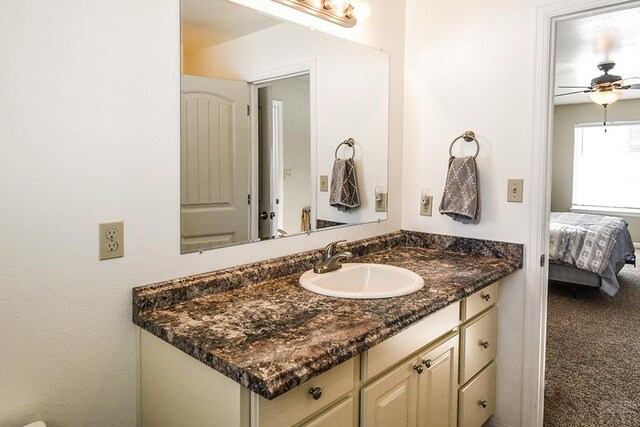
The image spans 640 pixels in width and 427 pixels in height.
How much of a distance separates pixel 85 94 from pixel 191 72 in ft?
1.09

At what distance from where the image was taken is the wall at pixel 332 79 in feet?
4.93

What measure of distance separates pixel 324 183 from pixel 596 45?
312 centimetres

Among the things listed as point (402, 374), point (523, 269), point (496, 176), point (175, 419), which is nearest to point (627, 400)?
point (523, 269)

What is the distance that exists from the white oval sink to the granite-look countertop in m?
0.06

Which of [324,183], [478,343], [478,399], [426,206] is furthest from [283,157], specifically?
[478,399]

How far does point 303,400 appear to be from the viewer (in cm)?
98

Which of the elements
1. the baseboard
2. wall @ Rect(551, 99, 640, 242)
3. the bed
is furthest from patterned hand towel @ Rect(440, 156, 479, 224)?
wall @ Rect(551, 99, 640, 242)

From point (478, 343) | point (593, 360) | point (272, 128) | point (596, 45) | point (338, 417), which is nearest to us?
point (338, 417)

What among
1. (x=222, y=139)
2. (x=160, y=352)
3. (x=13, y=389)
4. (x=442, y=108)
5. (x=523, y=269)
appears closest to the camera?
(x=13, y=389)

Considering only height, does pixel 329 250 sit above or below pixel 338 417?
above

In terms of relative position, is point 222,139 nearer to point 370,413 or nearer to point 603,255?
point 370,413

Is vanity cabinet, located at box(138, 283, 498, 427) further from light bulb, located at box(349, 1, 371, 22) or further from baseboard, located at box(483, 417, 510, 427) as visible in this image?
light bulb, located at box(349, 1, 371, 22)

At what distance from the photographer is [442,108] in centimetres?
214

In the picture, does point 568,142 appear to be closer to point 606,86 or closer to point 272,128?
point 606,86
